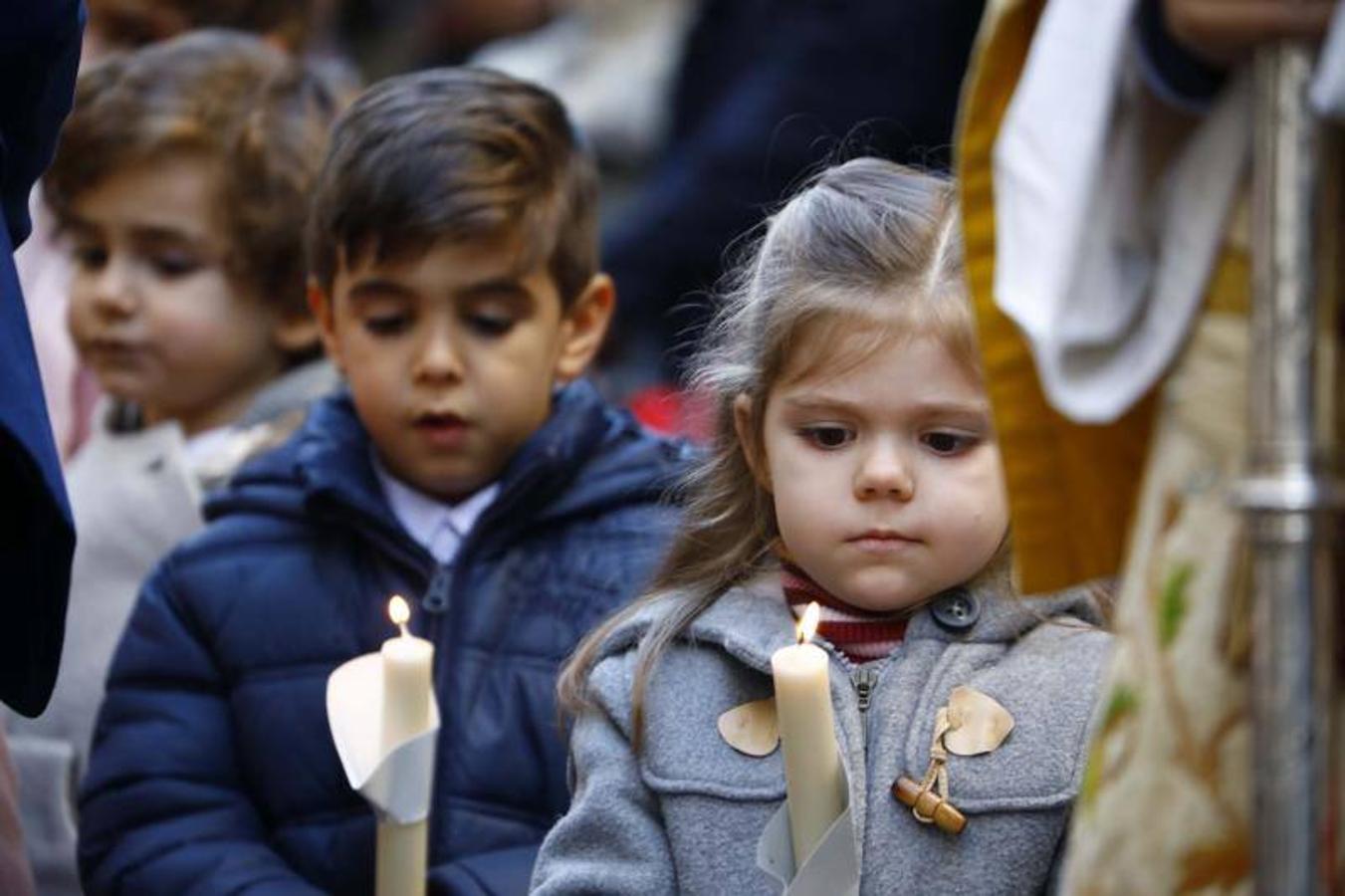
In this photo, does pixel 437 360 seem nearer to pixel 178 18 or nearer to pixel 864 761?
pixel 864 761

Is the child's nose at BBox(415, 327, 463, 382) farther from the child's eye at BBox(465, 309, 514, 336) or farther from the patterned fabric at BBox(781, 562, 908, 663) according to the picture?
the patterned fabric at BBox(781, 562, 908, 663)

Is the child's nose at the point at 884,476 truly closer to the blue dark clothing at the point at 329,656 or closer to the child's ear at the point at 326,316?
the blue dark clothing at the point at 329,656

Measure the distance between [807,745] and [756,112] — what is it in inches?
159

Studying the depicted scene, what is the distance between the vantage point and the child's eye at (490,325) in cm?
397

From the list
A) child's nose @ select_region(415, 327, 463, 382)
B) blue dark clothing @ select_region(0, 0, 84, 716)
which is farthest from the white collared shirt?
blue dark clothing @ select_region(0, 0, 84, 716)

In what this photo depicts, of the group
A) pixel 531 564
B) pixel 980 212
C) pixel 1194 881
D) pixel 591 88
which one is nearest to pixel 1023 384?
pixel 980 212

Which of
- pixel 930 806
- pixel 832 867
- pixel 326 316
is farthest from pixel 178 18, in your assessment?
pixel 832 867

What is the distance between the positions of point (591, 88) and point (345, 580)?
4.19 m

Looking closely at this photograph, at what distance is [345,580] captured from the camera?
13.0 ft

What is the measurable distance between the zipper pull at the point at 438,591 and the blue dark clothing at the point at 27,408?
732 millimetres

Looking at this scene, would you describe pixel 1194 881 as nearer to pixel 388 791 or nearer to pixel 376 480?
pixel 388 791

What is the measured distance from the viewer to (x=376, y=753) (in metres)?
3.18

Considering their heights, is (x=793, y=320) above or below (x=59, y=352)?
above

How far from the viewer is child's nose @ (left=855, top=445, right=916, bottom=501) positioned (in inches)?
121
